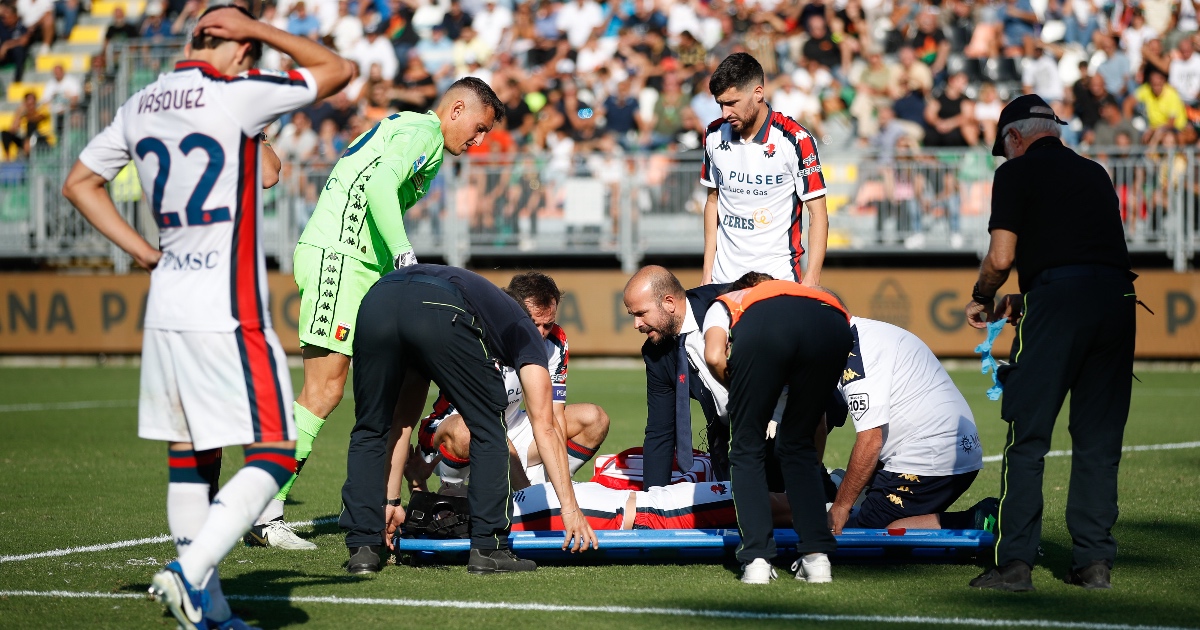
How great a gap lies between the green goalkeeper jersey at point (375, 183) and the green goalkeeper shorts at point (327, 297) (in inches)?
2.5

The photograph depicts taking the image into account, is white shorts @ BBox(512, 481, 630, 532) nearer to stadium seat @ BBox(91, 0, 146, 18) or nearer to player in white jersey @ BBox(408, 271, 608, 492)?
player in white jersey @ BBox(408, 271, 608, 492)

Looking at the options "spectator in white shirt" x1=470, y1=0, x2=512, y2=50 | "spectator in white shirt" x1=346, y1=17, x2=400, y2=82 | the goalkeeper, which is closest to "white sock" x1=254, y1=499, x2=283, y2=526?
the goalkeeper

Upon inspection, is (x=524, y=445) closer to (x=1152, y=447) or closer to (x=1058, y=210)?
(x=1058, y=210)

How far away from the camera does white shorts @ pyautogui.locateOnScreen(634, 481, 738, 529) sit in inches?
252

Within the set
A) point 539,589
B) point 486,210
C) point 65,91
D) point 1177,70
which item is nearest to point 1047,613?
point 539,589

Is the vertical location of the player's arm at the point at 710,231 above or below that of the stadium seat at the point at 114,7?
below

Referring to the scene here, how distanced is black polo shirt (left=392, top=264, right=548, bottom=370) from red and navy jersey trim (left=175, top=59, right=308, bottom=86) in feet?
4.49

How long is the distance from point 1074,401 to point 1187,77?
1510cm

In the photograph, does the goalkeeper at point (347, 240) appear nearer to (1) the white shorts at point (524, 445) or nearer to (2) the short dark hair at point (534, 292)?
(2) the short dark hair at point (534, 292)

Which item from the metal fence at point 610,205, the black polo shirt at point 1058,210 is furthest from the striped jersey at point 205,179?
the metal fence at point 610,205

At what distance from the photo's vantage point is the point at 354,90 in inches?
898

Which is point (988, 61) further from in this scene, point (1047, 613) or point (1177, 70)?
point (1047, 613)

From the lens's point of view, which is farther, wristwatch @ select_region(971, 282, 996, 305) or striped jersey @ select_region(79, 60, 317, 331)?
wristwatch @ select_region(971, 282, 996, 305)

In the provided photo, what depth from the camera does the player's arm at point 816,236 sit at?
7.39 m
